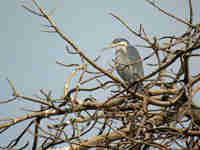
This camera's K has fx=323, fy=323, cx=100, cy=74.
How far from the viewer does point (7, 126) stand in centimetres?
226

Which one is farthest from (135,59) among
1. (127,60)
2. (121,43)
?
(121,43)

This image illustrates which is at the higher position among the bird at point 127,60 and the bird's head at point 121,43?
the bird's head at point 121,43

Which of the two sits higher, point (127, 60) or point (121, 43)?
point (121, 43)

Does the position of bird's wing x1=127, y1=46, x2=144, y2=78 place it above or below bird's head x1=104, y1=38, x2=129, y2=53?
A: below

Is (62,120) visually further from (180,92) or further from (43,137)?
(180,92)

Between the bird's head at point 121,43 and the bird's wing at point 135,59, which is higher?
the bird's head at point 121,43

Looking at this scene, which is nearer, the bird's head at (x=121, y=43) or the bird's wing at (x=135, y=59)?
the bird's wing at (x=135, y=59)

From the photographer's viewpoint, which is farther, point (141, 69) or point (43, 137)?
point (141, 69)

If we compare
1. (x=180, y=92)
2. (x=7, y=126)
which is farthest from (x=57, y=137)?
(x=180, y=92)

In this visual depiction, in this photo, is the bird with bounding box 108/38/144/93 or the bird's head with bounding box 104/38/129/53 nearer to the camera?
the bird with bounding box 108/38/144/93

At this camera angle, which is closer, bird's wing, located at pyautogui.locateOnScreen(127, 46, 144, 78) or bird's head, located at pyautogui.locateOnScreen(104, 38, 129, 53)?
bird's wing, located at pyautogui.locateOnScreen(127, 46, 144, 78)

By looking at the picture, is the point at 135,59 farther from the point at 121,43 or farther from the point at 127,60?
the point at 121,43

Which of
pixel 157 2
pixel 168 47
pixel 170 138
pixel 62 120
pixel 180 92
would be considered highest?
pixel 157 2

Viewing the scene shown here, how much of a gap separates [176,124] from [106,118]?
1.58ft
